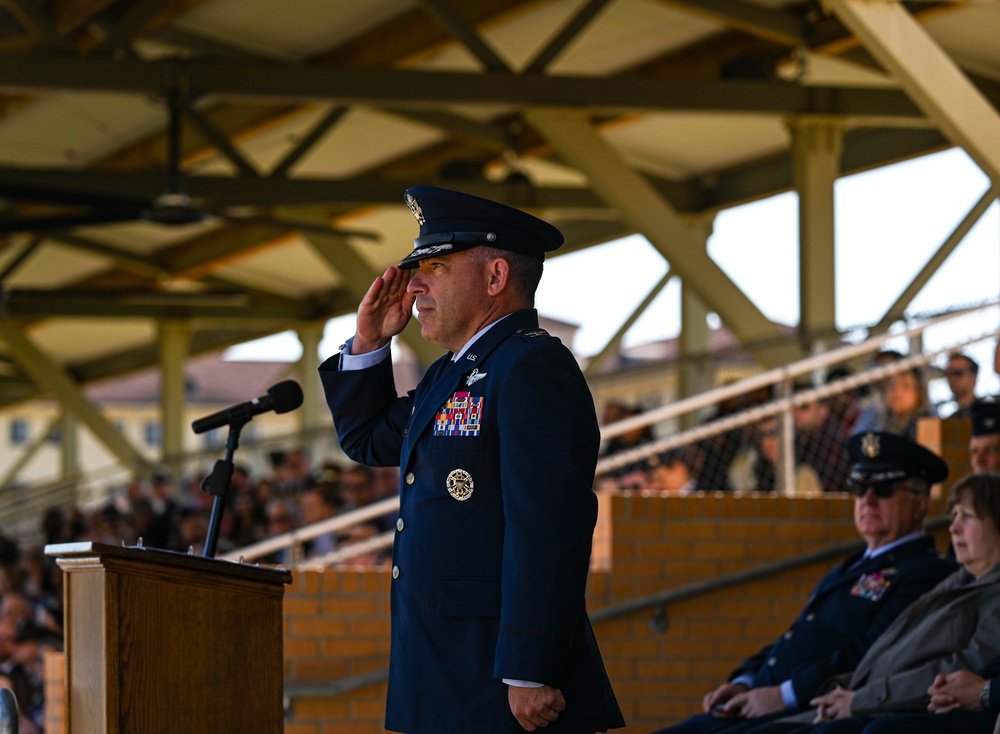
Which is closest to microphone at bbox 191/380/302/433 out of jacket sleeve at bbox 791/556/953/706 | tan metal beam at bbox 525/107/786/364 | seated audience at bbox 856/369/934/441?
jacket sleeve at bbox 791/556/953/706

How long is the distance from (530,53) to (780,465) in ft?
17.8

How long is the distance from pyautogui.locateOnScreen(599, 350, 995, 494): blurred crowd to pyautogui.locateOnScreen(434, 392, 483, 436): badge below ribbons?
3242 millimetres

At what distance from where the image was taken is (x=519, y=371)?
8.80 ft

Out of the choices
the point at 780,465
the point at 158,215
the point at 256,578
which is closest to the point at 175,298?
the point at 158,215

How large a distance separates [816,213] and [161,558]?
7729 millimetres

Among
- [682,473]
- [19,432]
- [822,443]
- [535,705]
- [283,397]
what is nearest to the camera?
[535,705]

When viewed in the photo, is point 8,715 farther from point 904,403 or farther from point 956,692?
point 904,403

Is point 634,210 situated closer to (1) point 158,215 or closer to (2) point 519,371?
(1) point 158,215

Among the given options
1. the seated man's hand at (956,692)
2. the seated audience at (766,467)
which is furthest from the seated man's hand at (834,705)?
the seated audience at (766,467)

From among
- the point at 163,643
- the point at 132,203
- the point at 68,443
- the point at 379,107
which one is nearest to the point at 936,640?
the point at 163,643

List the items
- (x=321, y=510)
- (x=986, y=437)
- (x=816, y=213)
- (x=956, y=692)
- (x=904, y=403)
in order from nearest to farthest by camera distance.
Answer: (x=956, y=692), (x=986, y=437), (x=904, y=403), (x=321, y=510), (x=816, y=213)

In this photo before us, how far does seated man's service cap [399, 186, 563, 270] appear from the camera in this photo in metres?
2.79

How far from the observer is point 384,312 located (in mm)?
2986

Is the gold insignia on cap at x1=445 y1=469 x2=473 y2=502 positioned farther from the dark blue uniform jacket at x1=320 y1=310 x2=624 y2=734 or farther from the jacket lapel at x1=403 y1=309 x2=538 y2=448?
the jacket lapel at x1=403 y1=309 x2=538 y2=448
